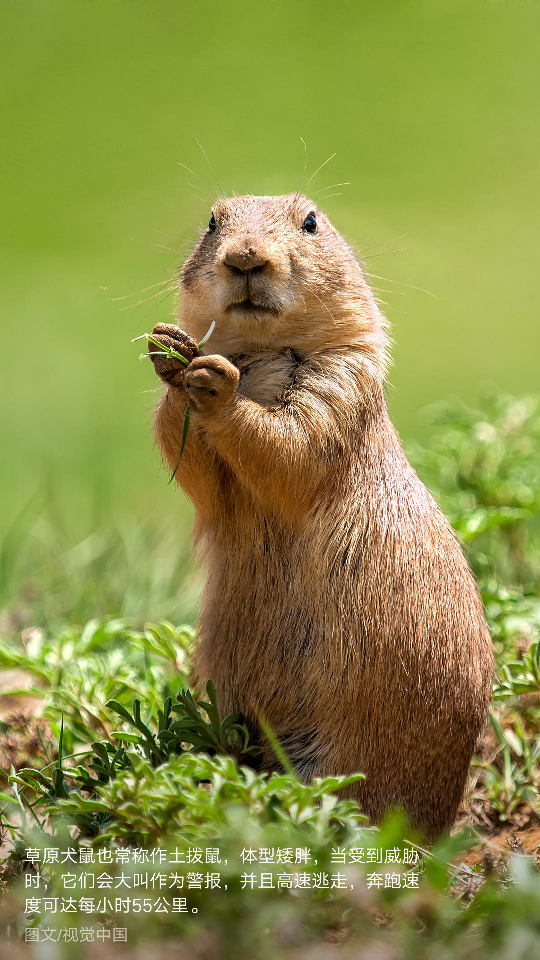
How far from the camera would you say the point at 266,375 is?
4.00 m

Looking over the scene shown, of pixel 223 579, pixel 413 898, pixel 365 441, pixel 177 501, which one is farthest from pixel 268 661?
pixel 177 501

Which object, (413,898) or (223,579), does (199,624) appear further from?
(413,898)

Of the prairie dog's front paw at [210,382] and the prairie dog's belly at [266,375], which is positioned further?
the prairie dog's belly at [266,375]

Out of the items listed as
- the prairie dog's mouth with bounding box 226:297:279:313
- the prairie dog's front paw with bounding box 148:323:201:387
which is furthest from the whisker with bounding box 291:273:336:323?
the prairie dog's front paw with bounding box 148:323:201:387

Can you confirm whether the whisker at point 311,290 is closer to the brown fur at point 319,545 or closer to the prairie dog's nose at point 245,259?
the brown fur at point 319,545

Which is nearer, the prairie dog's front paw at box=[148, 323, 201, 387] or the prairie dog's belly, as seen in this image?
the prairie dog's front paw at box=[148, 323, 201, 387]

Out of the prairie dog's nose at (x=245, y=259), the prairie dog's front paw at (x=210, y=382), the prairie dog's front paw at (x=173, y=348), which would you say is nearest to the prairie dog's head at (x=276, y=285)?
the prairie dog's nose at (x=245, y=259)

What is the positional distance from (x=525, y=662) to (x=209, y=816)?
219cm

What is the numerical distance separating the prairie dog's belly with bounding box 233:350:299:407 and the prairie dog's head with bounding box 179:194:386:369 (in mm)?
50

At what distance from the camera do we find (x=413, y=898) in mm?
2475

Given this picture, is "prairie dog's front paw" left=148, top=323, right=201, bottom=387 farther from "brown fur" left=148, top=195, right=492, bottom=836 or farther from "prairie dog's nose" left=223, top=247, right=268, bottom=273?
"prairie dog's nose" left=223, top=247, right=268, bottom=273

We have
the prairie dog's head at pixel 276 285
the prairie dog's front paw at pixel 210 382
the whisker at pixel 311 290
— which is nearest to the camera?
the prairie dog's front paw at pixel 210 382

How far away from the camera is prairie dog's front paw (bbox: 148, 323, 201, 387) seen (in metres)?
3.75

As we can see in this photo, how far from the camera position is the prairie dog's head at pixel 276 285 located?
3.90 metres
